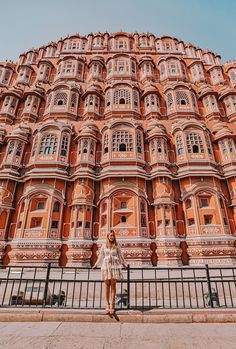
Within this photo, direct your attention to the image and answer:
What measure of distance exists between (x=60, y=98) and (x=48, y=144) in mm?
6936

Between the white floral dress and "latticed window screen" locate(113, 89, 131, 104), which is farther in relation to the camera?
"latticed window screen" locate(113, 89, 131, 104)

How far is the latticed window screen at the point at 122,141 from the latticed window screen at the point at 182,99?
7601 millimetres

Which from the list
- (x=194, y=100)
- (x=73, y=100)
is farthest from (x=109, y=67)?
(x=194, y=100)

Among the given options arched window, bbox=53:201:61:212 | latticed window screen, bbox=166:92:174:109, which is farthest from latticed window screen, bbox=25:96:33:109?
latticed window screen, bbox=166:92:174:109

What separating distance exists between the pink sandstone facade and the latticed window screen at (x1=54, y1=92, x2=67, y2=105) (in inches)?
4.2

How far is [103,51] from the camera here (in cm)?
2886

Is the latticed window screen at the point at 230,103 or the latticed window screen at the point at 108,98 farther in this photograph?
the latticed window screen at the point at 108,98

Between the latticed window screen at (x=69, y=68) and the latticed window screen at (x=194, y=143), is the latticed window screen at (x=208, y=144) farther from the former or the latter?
the latticed window screen at (x=69, y=68)

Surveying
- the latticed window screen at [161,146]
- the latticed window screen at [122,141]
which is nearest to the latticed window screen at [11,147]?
the latticed window screen at [122,141]

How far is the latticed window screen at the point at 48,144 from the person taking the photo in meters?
17.8

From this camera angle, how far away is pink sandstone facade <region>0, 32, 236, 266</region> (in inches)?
570

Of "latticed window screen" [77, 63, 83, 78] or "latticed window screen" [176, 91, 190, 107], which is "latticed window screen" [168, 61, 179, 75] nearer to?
"latticed window screen" [176, 91, 190, 107]

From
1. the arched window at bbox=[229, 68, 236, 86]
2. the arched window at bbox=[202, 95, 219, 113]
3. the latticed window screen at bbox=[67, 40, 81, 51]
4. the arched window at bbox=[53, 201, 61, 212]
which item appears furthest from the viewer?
the latticed window screen at bbox=[67, 40, 81, 51]

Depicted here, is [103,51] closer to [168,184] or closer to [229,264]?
[168,184]
